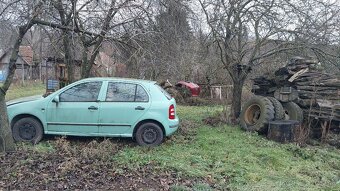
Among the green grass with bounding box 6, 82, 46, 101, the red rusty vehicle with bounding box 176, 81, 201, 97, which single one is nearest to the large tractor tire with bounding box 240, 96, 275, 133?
the red rusty vehicle with bounding box 176, 81, 201, 97

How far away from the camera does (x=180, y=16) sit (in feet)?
33.6

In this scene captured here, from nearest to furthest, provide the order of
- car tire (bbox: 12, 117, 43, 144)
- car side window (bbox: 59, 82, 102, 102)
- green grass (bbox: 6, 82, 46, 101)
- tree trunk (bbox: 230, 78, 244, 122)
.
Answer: car tire (bbox: 12, 117, 43, 144) < car side window (bbox: 59, 82, 102, 102) < tree trunk (bbox: 230, 78, 244, 122) < green grass (bbox: 6, 82, 46, 101)

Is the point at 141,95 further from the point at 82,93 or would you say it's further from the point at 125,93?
the point at 82,93

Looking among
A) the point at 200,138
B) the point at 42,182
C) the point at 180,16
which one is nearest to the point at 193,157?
the point at 200,138

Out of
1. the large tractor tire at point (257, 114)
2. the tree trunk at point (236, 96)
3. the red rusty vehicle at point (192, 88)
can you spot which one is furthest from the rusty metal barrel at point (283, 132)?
the red rusty vehicle at point (192, 88)

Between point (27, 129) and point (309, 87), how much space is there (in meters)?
8.44

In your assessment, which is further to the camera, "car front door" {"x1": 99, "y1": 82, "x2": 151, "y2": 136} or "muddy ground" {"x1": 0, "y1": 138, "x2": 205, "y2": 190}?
"car front door" {"x1": 99, "y1": 82, "x2": 151, "y2": 136}

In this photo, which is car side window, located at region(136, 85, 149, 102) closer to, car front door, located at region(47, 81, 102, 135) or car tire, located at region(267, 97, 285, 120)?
car front door, located at region(47, 81, 102, 135)

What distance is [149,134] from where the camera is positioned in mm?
7285

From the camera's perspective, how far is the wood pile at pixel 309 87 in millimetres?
9702

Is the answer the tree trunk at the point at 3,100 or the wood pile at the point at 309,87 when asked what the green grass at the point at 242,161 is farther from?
the tree trunk at the point at 3,100

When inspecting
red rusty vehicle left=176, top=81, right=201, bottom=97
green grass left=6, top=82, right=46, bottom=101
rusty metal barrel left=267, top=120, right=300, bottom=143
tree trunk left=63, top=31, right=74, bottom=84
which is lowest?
rusty metal barrel left=267, top=120, right=300, bottom=143

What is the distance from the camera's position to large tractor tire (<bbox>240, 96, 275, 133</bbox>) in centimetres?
941

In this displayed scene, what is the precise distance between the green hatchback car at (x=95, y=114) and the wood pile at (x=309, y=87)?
5.20 metres
